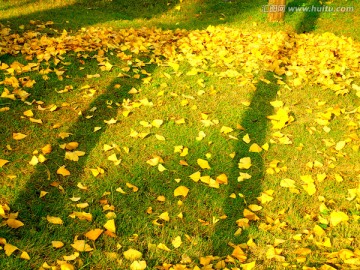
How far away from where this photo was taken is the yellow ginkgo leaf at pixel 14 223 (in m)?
3.31

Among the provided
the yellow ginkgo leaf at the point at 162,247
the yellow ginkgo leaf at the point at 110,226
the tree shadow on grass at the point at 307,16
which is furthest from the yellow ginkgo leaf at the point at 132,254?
the tree shadow on grass at the point at 307,16

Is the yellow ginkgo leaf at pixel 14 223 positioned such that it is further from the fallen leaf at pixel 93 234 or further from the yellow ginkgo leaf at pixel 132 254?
the yellow ginkgo leaf at pixel 132 254

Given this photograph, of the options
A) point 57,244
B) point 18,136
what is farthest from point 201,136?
point 57,244

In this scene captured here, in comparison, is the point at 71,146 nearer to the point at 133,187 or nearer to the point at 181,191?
the point at 133,187

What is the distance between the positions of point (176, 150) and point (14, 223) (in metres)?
1.83

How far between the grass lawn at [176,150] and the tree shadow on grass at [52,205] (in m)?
0.01

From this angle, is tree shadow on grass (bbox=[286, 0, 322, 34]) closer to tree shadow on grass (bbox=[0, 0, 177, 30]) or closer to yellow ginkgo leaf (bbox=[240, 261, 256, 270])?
tree shadow on grass (bbox=[0, 0, 177, 30])

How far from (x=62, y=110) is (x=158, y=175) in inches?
68.6

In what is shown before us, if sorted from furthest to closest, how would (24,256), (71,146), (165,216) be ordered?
(71,146) → (165,216) → (24,256)

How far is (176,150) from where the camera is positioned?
14.8 ft

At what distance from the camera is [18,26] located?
7965mm

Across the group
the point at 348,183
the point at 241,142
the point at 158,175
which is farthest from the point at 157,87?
the point at 348,183

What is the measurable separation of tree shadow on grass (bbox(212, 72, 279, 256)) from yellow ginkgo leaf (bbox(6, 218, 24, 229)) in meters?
1.58

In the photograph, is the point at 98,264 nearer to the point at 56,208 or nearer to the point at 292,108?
the point at 56,208
